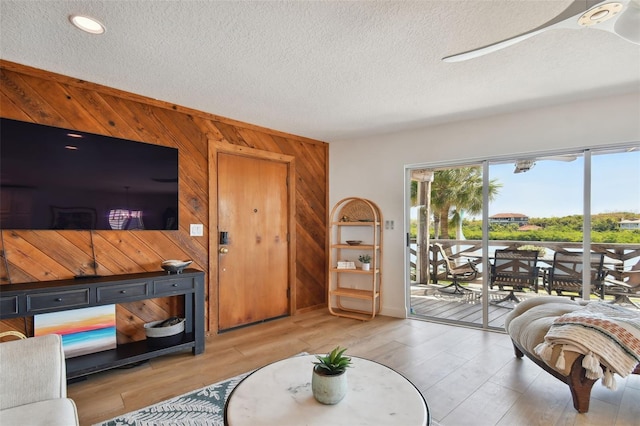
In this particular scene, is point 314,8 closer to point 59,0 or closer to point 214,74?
point 214,74

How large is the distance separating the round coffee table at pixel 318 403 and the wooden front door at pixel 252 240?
6.98 ft

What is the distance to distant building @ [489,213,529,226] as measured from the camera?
358cm

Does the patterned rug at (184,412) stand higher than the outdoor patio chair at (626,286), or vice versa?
the outdoor patio chair at (626,286)

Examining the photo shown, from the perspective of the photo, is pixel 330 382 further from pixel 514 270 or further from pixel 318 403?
pixel 514 270

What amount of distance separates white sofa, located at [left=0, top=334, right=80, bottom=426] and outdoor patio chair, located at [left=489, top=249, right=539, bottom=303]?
13.2 feet

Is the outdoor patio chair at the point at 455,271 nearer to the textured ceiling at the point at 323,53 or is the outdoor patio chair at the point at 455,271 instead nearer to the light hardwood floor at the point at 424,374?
the light hardwood floor at the point at 424,374

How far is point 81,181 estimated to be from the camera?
2.57 metres

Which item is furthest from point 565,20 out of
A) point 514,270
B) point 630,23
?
point 514,270

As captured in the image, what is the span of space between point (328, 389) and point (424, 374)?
60.9 inches

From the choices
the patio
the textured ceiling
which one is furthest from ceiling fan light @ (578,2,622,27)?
the patio

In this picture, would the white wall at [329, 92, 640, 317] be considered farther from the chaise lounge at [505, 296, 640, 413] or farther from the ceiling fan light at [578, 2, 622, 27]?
the ceiling fan light at [578, 2, 622, 27]

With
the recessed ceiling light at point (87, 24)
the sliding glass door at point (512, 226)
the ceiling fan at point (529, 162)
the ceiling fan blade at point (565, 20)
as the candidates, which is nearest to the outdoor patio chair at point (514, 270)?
the sliding glass door at point (512, 226)

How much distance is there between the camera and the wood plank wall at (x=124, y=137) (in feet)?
7.85

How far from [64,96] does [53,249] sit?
1.29 m
